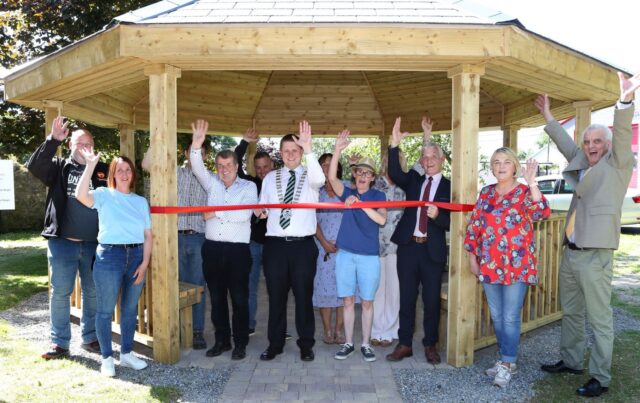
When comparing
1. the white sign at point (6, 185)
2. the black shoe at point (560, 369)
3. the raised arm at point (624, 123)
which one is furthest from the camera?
the black shoe at point (560, 369)

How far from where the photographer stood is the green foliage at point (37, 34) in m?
9.05

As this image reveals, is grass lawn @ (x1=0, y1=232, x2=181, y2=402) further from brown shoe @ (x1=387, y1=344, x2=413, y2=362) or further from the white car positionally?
the white car

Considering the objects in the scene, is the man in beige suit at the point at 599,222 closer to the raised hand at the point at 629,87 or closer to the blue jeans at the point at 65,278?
the raised hand at the point at 629,87

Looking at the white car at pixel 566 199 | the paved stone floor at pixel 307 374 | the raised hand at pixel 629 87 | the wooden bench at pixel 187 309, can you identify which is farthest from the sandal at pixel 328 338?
the white car at pixel 566 199

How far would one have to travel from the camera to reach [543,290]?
5.82 meters

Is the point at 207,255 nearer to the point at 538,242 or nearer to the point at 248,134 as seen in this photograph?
the point at 248,134

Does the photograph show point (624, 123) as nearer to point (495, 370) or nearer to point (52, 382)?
point (495, 370)

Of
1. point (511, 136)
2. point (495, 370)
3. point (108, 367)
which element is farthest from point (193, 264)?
point (511, 136)

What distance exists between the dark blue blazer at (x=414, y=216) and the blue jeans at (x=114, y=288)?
2.34 m

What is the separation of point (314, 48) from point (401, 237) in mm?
1825

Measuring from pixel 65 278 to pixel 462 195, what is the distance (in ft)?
12.1

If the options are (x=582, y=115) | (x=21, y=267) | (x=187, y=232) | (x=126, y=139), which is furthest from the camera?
(x=21, y=267)

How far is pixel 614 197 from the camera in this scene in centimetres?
400

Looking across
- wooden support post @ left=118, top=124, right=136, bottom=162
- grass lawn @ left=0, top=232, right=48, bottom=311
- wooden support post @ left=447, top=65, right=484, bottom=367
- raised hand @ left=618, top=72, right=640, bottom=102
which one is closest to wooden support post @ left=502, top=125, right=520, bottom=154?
wooden support post @ left=447, top=65, right=484, bottom=367
